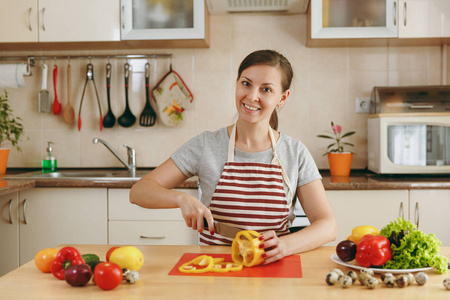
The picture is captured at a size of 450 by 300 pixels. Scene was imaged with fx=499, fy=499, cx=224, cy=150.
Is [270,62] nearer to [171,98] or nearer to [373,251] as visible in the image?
[373,251]

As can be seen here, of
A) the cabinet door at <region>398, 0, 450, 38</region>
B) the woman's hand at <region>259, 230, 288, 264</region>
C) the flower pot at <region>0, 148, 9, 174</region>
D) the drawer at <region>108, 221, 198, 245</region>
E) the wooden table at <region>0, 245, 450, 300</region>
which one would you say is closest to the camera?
the wooden table at <region>0, 245, 450, 300</region>

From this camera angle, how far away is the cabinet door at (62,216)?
2.47m

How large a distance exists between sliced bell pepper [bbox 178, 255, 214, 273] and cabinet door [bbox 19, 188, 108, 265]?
1.34 metres

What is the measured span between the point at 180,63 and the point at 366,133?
1.19 meters

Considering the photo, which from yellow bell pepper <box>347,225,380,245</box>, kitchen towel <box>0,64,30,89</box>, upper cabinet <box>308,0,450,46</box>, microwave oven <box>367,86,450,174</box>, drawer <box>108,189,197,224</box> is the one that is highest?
upper cabinet <box>308,0,450,46</box>

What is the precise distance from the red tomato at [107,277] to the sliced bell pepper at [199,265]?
178mm

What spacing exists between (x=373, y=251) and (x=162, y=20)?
1942 mm

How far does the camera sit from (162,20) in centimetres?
269

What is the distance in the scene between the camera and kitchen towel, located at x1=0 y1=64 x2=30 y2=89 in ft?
9.39

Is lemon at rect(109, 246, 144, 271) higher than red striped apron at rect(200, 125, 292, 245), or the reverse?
red striped apron at rect(200, 125, 292, 245)

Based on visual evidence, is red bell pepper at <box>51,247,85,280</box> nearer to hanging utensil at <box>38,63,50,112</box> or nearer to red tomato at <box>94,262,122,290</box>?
red tomato at <box>94,262,122,290</box>

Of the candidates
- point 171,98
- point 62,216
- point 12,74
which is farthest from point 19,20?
point 62,216

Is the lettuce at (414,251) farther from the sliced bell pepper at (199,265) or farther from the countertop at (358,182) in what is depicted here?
the countertop at (358,182)

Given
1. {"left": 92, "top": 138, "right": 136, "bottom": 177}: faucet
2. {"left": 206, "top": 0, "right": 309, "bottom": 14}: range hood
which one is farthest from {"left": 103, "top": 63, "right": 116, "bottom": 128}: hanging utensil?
{"left": 206, "top": 0, "right": 309, "bottom": 14}: range hood
